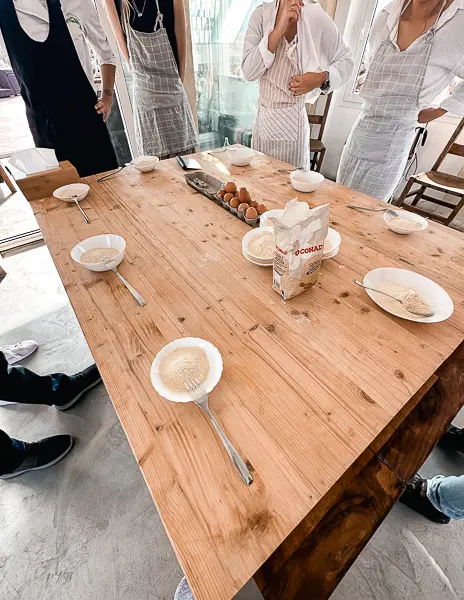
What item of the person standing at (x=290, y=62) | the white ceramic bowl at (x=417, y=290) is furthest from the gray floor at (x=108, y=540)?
the person standing at (x=290, y=62)

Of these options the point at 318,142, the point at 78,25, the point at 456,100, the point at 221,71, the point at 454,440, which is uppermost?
the point at 78,25

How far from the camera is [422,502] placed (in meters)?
1.05

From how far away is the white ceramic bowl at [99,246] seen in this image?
89 cm

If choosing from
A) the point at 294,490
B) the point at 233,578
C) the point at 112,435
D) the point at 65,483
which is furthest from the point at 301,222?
the point at 65,483

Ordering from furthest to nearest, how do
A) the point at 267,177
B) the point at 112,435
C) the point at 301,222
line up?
the point at 267,177
the point at 112,435
the point at 301,222

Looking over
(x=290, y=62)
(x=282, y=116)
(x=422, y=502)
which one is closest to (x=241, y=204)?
(x=282, y=116)

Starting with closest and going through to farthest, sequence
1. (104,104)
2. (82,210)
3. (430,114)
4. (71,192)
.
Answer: (82,210) < (71,192) < (430,114) < (104,104)

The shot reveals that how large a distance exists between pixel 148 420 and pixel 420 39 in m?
1.99

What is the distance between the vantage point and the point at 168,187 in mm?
1432

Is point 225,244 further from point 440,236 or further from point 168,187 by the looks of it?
point 440,236

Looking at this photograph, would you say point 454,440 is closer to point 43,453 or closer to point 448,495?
point 448,495

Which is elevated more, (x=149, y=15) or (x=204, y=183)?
(x=149, y=15)

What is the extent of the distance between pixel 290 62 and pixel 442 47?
0.71 meters

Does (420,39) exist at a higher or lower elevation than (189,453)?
higher
